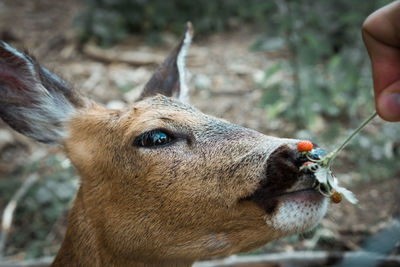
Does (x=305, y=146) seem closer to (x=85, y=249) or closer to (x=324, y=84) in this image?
(x=85, y=249)

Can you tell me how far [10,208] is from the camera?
156 inches

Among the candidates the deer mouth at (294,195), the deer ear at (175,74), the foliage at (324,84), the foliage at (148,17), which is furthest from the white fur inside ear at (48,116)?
the foliage at (148,17)

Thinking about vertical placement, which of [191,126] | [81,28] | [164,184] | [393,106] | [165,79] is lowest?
[81,28]

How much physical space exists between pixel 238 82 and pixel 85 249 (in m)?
5.01

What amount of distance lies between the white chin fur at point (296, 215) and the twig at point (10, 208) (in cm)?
266

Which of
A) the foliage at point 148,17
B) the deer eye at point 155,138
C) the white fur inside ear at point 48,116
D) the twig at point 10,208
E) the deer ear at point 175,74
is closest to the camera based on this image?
the deer eye at point 155,138

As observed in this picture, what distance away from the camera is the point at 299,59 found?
17.2ft

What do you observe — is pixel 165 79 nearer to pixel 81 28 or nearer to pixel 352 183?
pixel 352 183

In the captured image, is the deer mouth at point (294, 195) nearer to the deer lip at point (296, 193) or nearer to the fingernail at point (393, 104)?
the deer lip at point (296, 193)

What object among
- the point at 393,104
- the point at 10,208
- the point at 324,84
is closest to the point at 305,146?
the point at 393,104

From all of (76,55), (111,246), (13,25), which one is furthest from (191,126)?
(13,25)

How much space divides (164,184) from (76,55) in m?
6.18

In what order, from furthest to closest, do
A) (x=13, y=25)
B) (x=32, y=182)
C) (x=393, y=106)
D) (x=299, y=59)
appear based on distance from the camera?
(x=13, y=25) < (x=299, y=59) < (x=32, y=182) < (x=393, y=106)

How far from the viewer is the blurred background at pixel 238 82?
4223mm
